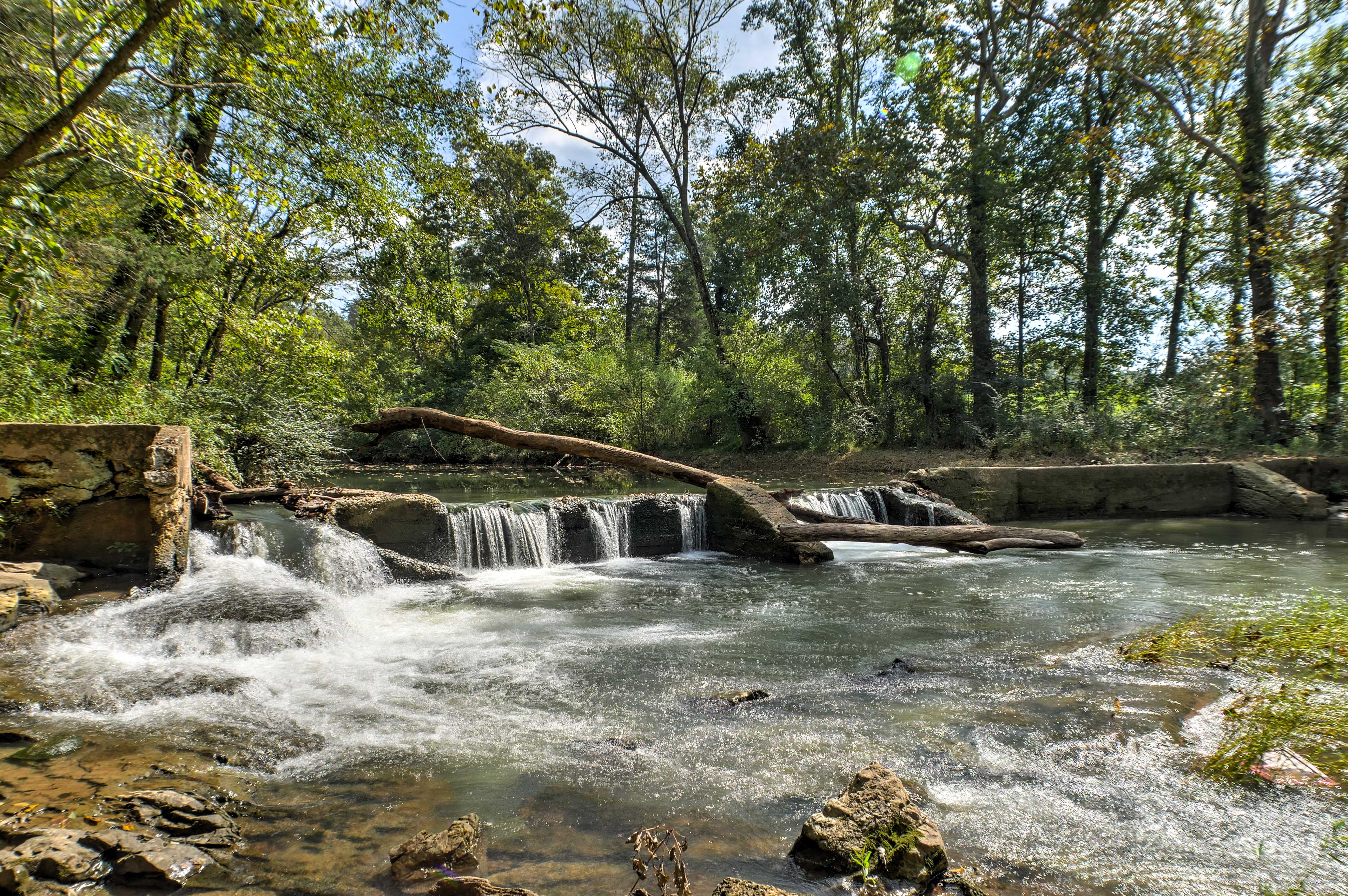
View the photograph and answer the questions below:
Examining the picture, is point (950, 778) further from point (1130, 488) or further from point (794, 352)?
point (794, 352)

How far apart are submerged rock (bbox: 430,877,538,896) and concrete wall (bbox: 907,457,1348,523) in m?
11.5

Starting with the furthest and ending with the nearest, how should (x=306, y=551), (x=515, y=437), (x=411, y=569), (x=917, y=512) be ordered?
(x=917, y=512) < (x=515, y=437) < (x=411, y=569) < (x=306, y=551)

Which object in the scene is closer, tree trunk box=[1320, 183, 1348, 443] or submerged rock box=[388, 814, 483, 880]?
submerged rock box=[388, 814, 483, 880]

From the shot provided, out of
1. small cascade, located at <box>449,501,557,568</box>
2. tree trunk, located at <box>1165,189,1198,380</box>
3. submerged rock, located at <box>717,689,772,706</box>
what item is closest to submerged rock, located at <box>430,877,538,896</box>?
submerged rock, located at <box>717,689,772,706</box>

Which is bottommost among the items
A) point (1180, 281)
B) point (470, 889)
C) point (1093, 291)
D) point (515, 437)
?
point (470, 889)

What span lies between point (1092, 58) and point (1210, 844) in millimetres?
17204

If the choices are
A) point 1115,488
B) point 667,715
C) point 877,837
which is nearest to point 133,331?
point 667,715

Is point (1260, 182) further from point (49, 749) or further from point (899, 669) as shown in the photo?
point (49, 749)

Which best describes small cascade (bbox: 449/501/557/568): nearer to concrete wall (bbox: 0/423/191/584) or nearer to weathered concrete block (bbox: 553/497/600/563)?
weathered concrete block (bbox: 553/497/600/563)

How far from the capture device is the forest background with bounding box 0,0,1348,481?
8070 mm

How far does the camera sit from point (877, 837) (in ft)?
7.79

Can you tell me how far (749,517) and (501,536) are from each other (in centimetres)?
366

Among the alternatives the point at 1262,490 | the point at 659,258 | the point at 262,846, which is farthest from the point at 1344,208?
the point at 659,258

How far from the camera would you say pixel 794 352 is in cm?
2128
